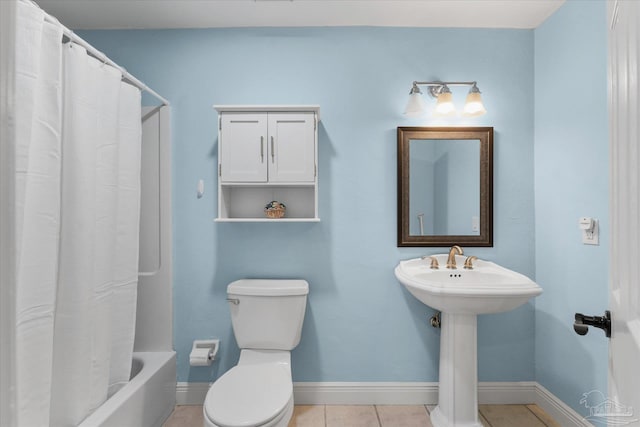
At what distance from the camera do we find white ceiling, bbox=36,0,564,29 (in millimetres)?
1970

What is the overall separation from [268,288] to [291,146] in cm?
81

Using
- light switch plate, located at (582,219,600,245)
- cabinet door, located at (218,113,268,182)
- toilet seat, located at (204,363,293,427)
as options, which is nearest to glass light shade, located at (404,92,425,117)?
cabinet door, located at (218,113,268,182)

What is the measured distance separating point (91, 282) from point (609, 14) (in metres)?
1.90

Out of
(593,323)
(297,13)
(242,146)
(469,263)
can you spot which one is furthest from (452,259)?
(297,13)

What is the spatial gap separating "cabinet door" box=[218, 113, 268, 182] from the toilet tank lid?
0.60 metres

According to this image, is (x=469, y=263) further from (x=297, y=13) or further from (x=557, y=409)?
(x=297, y=13)

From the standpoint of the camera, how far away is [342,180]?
222 centimetres

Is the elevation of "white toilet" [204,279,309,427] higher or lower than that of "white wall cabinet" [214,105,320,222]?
lower

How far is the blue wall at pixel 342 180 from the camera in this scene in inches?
87.1

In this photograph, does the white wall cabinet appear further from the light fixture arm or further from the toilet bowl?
the toilet bowl

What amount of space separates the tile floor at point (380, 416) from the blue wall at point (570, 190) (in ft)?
0.70

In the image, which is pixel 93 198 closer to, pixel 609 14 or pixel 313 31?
pixel 313 31

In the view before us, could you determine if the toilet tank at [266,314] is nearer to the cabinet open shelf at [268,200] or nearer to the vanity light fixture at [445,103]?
the cabinet open shelf at [268,200]

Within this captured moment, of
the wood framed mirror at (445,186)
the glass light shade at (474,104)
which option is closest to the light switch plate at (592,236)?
the wood framed mirror at (445,186)
